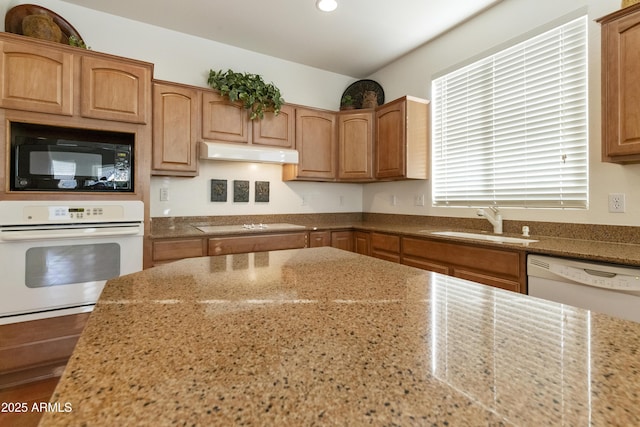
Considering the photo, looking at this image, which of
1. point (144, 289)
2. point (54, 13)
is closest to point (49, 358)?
point (144, 289)

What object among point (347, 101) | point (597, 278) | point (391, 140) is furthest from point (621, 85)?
point (347, 101)

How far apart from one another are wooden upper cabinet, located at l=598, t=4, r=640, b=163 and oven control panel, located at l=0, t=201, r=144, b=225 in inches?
118

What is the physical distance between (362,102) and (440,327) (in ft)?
11.5

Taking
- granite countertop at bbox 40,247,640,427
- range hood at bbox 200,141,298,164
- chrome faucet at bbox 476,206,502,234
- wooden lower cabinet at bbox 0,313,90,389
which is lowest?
wooden lower cabinet at bbox 0,313,90,389

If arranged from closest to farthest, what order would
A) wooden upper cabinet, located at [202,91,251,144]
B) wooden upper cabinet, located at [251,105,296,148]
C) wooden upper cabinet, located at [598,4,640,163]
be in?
1. wooden upper cabinet, located at [598,4,640,163]
2. wooden upper cabinet, located at [202,91,251,144]
3. wooden upper cabinet, located at [251,105,296,148]

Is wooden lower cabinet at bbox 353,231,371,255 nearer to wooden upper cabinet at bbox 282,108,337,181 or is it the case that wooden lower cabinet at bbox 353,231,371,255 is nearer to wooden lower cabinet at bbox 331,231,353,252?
wooden lower cabinet at bbox 331,231,353,252

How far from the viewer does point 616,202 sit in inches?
77.5

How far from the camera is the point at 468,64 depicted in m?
2.85

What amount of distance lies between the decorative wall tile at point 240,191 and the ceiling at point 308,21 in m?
1.43

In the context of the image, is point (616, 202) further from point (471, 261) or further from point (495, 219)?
point (471, 261)

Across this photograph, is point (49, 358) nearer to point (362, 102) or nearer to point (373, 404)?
point (373, 404)

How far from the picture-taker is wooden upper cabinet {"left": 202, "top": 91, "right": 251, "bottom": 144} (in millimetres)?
2877

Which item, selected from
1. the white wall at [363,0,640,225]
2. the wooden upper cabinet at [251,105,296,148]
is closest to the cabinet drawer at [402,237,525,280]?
the white wall at [363,0,640,225]

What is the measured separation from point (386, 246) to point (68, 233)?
8.01 ft
